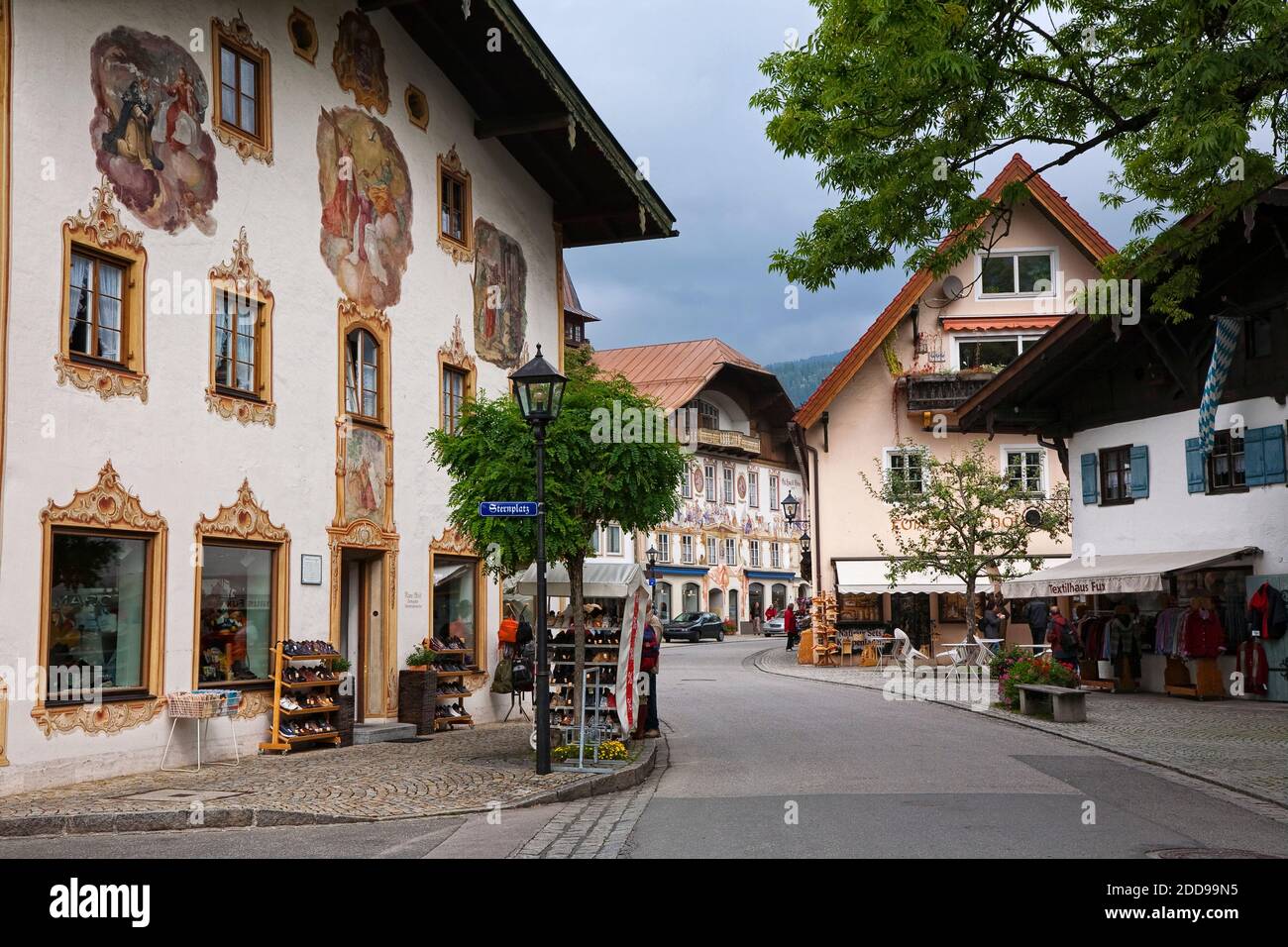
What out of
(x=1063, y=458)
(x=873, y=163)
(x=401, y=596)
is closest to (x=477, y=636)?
(x=401, y=596)

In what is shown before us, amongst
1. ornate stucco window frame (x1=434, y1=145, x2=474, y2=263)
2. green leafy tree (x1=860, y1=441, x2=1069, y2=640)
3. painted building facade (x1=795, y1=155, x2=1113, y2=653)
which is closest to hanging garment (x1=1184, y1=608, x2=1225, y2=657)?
green leafy tree (x1=860, y1=441, x2=1069, y2=640)

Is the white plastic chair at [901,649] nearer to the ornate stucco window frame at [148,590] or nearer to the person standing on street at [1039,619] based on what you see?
the person standing on street at [1039,619]

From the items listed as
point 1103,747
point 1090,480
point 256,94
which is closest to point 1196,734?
point 1103,747

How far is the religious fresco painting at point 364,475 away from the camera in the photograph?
1836 cm

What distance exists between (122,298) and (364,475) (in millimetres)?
4771

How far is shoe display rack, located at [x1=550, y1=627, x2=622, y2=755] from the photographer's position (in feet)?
51.1

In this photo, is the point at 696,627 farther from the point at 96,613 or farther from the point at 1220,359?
the point at 96,613

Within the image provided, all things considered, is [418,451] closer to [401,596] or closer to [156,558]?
[401,596]

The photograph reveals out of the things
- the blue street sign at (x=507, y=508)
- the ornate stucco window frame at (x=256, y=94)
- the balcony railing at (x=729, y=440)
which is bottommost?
the blue street sign at (x=507, y=508)

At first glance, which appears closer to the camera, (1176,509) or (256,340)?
(256,340)

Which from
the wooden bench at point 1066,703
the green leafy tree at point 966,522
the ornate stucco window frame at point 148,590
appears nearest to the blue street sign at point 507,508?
the ornate stucco window frame at point 148,590

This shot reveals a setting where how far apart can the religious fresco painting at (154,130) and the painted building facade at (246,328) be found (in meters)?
0.04

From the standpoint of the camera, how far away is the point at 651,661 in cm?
1766

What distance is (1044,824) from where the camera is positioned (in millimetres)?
10273
